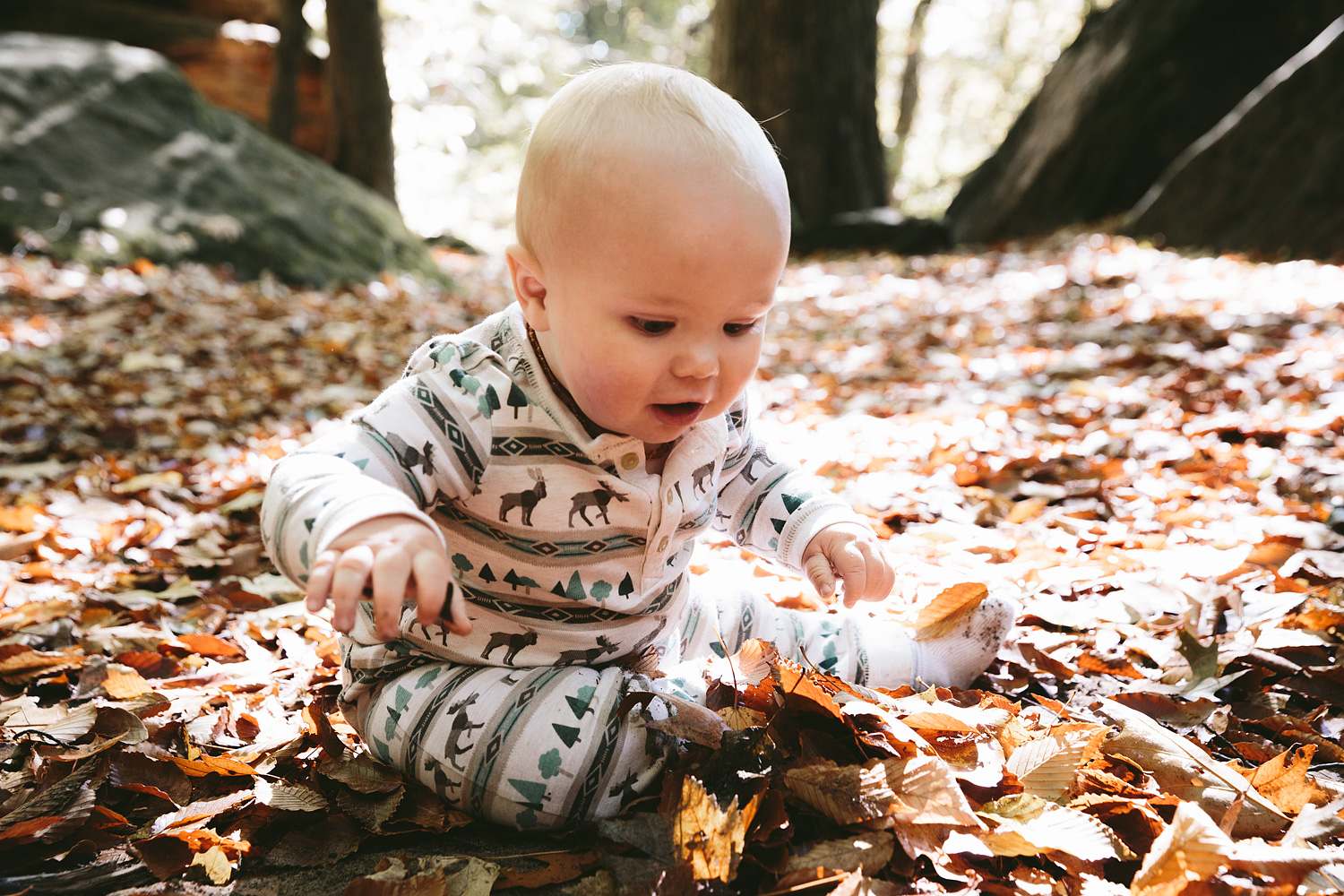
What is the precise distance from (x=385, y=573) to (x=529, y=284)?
0.54 meters

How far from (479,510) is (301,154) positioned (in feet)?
22.7

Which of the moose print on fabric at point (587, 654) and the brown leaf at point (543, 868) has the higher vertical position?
the moose print on fabric at point (587, 654)

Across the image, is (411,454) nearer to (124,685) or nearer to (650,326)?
(650,326)

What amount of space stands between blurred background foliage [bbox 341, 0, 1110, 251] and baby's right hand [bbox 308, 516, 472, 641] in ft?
40.5

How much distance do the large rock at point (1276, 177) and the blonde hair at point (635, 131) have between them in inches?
206

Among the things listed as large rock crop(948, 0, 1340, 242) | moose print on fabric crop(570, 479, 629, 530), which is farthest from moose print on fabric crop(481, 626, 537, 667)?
large rock crop(948, 0, 1340, 242)

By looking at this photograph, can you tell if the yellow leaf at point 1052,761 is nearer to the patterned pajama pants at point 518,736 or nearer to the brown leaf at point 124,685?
the patterned pajama pants at point 518,736

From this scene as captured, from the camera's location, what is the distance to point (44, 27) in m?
8.71

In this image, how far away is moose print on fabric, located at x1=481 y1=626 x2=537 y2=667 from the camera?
57.7 inches

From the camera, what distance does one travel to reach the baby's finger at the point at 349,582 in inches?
37.4

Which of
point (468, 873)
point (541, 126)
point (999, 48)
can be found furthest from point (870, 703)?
point (999, 48)

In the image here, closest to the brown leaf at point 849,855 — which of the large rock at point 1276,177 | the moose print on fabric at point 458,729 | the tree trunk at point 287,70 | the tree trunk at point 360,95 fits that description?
the moose print on fabric at point 458,729

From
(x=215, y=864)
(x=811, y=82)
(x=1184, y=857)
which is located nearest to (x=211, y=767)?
(x=215, y=864)

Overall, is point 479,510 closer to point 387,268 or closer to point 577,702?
point 577,702
